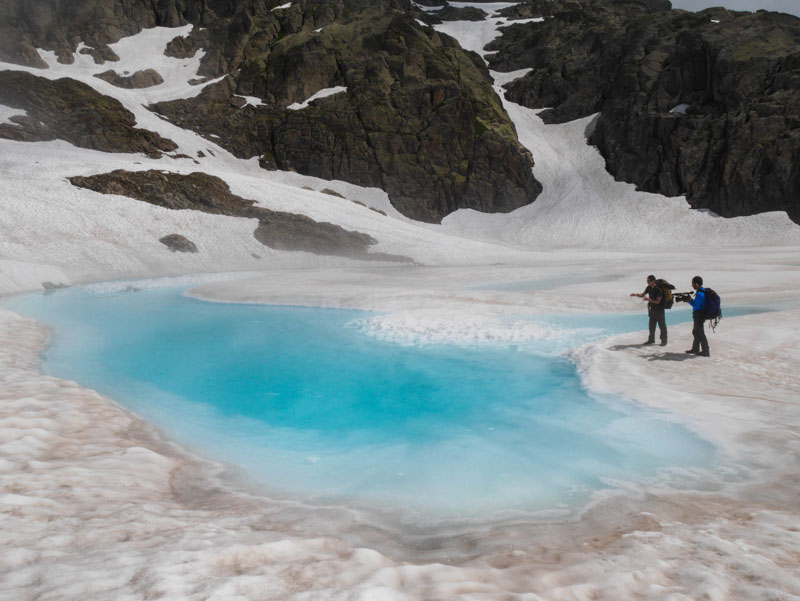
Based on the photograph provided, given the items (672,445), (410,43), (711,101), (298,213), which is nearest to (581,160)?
(711,101)

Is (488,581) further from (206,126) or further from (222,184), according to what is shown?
(206,126)

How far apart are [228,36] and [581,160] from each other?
2984 inches

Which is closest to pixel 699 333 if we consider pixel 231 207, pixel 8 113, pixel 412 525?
pixel 412 525

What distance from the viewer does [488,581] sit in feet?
15.1

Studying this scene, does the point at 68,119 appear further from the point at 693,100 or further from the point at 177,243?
the point at 693,100

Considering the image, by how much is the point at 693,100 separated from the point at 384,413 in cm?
10126

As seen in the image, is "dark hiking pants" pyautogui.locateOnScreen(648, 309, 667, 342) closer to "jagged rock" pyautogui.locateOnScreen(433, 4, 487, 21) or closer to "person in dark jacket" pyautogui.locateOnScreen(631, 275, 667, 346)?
"person in dark jacket" pyautogui.locateOnScreen(631, 275, 667, 346)

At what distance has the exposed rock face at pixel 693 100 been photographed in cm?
7719

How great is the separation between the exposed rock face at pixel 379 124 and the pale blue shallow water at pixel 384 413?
70281 millimetres

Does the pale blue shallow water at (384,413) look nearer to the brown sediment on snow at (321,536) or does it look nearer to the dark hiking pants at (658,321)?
the brown sediment on snow at (321,536)

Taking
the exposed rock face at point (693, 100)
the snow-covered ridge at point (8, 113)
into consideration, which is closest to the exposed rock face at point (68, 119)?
the snow-covered ridge at point (8, 113)

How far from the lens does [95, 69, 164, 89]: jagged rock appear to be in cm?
10288

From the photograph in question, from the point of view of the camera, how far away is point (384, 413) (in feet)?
36.9

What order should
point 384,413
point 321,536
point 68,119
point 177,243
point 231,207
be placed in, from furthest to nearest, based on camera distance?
point 68,119 → point 231,207 → point 177,243 → point 384,413 → point 321,536
